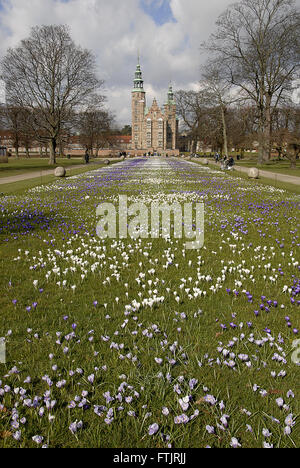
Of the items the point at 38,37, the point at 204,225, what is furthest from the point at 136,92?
the point at 204,225

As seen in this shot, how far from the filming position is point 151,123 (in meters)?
146

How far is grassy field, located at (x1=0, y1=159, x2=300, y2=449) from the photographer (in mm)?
2273

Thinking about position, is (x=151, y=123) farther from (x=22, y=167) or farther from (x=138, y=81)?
(x=22, y=167)

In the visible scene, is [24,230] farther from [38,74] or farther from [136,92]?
[136,92]

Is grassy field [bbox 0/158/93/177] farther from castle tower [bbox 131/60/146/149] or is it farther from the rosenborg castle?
castle tower [bbox 131/60/146/149]

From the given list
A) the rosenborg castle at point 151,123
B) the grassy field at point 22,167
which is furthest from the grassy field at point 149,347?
the rosenborg castle at point 151,123

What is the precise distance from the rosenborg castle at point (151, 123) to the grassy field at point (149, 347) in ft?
466

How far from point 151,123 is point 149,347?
498 feet

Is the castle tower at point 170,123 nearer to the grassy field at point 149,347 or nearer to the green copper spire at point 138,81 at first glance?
the green copper spire at point 138,81

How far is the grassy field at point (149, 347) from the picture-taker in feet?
7.46

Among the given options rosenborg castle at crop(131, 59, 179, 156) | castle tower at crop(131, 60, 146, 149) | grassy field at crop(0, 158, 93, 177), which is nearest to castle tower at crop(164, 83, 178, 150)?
rosenborg castle at crop(131, 59, 179, 156)

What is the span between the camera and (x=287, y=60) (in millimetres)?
35875

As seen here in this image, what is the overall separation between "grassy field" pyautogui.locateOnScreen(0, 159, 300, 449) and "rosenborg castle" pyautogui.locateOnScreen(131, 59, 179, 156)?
141979 mm

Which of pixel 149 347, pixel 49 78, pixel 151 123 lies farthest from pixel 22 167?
pixel 151 123
